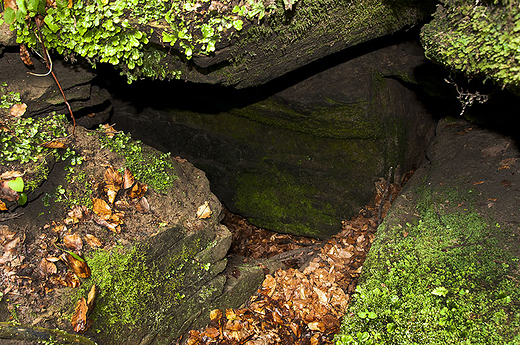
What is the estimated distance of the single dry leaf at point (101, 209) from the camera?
2953 millimetres

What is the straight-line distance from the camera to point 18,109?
2939 mm

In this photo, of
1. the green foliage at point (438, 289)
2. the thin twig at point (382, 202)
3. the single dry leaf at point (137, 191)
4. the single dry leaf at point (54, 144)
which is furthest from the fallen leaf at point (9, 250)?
the thin twig at point (382, 202)

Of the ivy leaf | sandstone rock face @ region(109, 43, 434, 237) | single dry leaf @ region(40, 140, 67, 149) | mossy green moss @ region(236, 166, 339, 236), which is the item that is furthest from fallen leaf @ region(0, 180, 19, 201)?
mossy green moss @ region(236, 166, 339, 236)

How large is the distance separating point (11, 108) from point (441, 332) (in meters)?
3.82

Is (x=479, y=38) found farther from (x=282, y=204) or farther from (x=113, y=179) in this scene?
(x=282, y=204)

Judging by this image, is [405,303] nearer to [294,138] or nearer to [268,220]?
[294,138]

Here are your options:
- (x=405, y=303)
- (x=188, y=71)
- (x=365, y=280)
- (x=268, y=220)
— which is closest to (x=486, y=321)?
(x=405, y=303)

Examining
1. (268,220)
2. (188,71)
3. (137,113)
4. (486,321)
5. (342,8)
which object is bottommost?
(268,220)

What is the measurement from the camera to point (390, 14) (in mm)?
3469

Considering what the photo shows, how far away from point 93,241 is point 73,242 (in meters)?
0.14

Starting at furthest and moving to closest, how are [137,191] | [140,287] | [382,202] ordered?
[382,202] → [137,191] → [140,287]

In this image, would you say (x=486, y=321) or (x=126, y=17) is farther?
(x=126, y=17)

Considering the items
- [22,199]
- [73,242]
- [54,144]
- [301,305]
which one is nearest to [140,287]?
[73,242]

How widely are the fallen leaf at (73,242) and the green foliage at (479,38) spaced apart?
10.4 feet
